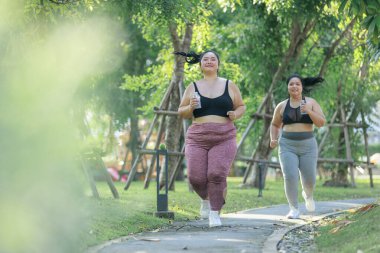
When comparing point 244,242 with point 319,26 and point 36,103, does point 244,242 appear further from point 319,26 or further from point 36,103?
point 319,26

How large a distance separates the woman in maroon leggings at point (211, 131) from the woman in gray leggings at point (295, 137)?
5.72 feet

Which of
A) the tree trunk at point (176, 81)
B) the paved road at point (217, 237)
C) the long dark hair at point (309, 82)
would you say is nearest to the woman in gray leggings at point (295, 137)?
the long dark hair at point (309, 82)

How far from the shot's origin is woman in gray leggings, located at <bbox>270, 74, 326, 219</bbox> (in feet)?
41.1

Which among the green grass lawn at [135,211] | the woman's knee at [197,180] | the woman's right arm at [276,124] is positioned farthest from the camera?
the woman's right arm at [276,124]

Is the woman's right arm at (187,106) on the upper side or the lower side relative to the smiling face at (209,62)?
lower

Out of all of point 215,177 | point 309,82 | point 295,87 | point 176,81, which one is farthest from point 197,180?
point 176,81

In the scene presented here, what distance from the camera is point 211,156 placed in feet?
35.8

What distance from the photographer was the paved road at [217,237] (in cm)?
854

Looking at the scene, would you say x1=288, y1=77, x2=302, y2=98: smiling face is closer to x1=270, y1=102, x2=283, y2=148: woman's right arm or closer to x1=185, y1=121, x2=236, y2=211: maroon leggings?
x1=270, y1=102, x2=283, y2=148: woman's right arm

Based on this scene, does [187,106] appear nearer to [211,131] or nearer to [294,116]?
[211,131]

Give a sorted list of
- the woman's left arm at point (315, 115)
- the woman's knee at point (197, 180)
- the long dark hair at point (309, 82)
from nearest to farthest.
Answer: the woman's knee at point (197, 180) < the woman's left arm at point (315, 115) < the long dark hair at point (309, 82)

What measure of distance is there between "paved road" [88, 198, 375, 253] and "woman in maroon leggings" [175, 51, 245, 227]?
50cm

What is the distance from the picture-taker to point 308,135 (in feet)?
41.5

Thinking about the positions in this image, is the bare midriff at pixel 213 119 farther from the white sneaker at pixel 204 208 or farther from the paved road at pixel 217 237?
the paved road at pixel 217 237
